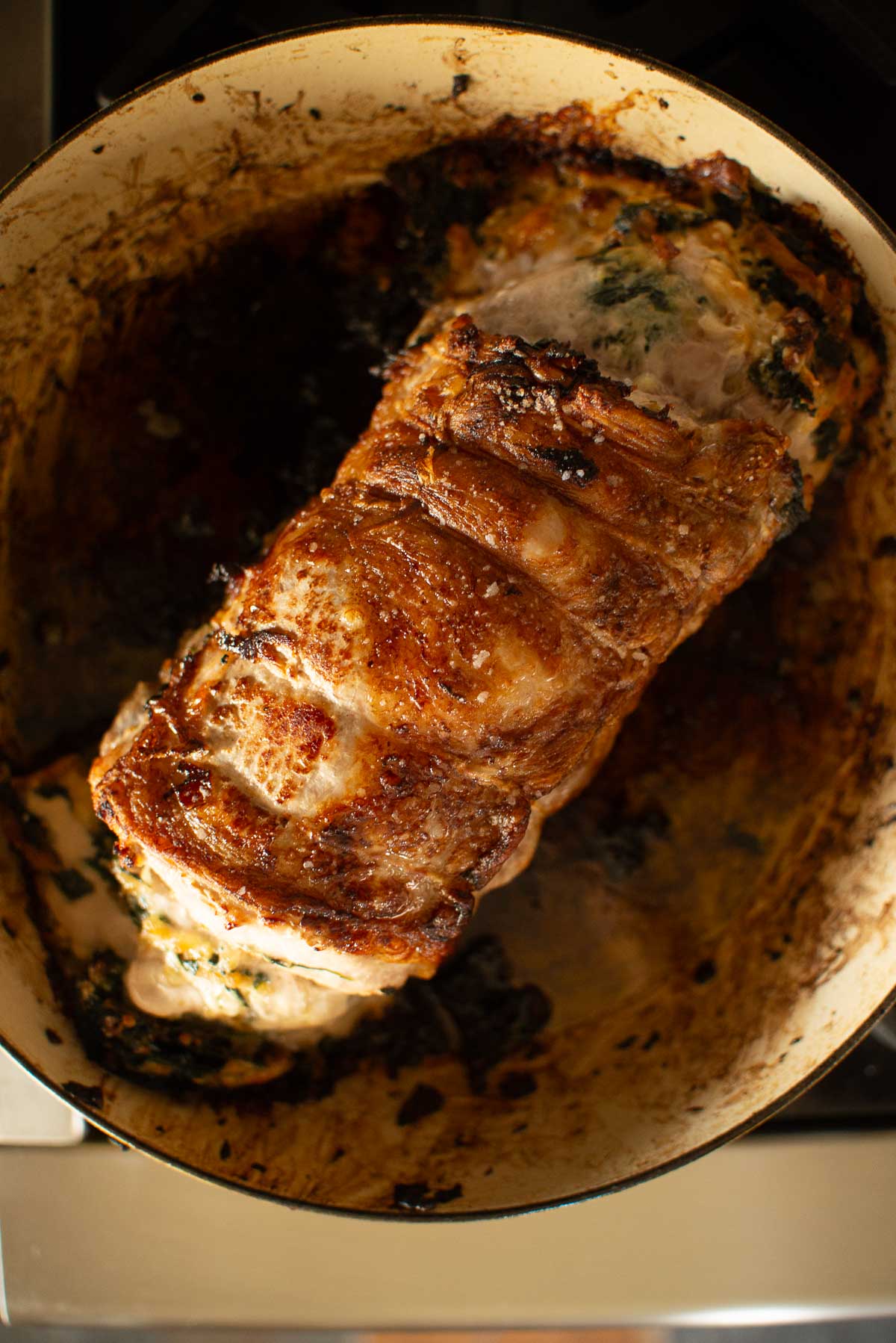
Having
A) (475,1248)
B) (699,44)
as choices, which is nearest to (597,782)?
(475,1248)

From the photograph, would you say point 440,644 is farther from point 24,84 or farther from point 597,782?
point 24,84

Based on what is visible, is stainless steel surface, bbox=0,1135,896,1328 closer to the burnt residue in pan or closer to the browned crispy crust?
the burnt residue in pan

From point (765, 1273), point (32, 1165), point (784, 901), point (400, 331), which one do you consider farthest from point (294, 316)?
point (765, 1273)

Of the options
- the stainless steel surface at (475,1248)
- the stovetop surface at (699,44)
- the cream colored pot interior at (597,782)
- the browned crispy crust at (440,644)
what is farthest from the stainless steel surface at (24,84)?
the stainless steel surface at (475,1248)

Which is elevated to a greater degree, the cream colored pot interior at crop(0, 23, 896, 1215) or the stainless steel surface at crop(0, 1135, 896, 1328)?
the cream colored pot interior at crop(0, 23, 896, 1215)

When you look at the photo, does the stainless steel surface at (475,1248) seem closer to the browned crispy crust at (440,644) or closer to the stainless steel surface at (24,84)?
the browned crispy crust at (440,644)

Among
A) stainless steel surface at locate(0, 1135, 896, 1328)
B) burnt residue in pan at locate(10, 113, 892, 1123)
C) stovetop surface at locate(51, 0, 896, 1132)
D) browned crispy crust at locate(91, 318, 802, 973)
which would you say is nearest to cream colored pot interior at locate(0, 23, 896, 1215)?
burnt residue in pan at locate(10, 113, 892, 1123)

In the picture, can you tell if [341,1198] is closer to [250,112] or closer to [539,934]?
[539,934]
